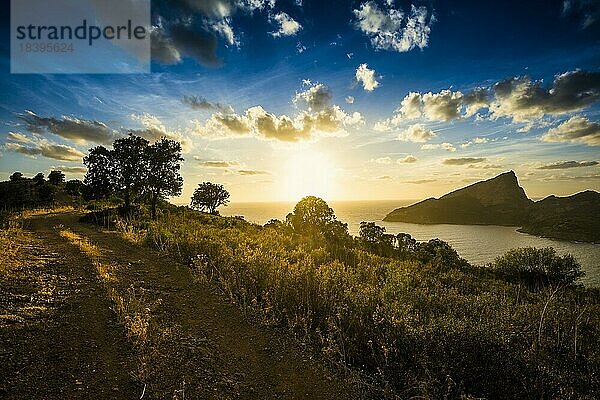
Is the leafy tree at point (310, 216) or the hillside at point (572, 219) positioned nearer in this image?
the leafy tree at point (310, 216)

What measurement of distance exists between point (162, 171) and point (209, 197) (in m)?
37.3

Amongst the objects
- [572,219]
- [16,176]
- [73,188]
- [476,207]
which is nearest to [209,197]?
[73,188]

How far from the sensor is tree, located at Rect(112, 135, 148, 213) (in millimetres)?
33938

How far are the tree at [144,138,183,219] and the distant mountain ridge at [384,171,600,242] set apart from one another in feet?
290

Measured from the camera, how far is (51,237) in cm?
1638

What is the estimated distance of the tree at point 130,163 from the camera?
1336 inches

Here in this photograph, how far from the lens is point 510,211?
127m

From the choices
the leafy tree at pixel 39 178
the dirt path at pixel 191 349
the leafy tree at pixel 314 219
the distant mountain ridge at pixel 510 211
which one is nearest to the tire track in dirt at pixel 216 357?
the dirt path at pixel 191 349

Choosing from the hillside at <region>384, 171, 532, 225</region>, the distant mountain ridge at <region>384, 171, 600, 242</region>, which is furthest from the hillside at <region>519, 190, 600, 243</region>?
the hillside at <region>384, 171, 532, 225</region>

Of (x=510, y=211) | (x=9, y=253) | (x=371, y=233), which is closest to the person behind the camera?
(x=9, y=253)

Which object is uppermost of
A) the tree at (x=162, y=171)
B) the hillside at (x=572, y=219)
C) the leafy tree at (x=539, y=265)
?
the tree at (x=162, y=171)

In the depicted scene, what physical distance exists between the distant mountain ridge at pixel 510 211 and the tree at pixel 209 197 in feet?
256

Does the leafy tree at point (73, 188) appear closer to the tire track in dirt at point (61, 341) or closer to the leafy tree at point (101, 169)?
the leafy tree at point (101, 169)

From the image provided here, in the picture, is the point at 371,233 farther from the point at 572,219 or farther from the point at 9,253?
the point at 572,219
